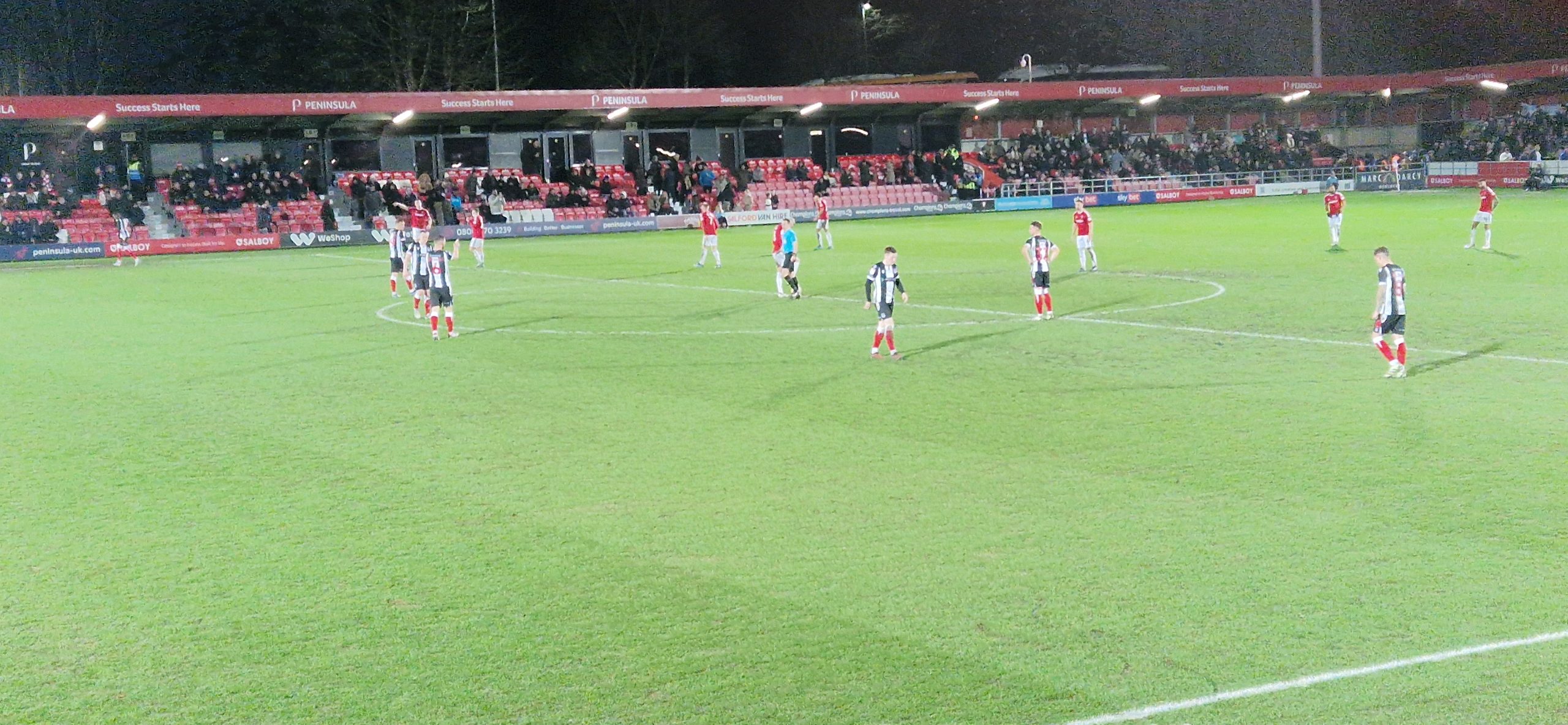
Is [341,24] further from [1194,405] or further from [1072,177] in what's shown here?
[1194,405]

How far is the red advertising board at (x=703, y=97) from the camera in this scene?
163ft

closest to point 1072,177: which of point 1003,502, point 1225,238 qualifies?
point 1225,238

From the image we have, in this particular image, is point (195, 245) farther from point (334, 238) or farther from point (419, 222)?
point (419, 222)

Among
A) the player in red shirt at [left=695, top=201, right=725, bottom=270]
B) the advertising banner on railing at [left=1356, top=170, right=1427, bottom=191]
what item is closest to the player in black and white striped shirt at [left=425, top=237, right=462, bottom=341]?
the player in red shirt at [left=695, top=201, right=725, bottom=270]

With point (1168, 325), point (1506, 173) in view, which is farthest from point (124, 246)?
point (1506, 173)

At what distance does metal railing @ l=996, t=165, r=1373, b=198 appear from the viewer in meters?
65.4

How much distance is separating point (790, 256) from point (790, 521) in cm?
1690

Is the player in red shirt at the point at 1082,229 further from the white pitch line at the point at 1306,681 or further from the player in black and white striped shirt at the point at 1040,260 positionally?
the white pitch line at the point at 1306,681

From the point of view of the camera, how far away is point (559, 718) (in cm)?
748

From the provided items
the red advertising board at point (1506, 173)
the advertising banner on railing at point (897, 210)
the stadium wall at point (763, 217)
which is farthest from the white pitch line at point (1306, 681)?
the red advertising board at point (1506, 173)

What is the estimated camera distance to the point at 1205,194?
66125 mm

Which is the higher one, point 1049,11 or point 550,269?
point 1049,11

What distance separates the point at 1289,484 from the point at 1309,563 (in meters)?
2.36

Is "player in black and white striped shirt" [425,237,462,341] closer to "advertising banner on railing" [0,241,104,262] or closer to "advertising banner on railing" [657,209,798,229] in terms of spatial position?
"advertising banner on railing" [0,241,104,262]
